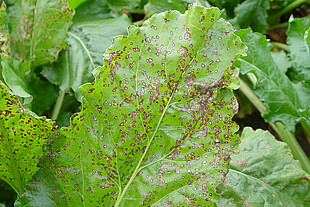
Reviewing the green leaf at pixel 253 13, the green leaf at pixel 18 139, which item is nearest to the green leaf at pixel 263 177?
the green leaf at pixel 18 139

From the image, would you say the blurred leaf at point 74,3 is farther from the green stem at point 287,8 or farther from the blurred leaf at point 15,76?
the green stem at point 287,8

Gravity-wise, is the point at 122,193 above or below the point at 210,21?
below

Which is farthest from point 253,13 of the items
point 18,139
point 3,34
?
point 18,139

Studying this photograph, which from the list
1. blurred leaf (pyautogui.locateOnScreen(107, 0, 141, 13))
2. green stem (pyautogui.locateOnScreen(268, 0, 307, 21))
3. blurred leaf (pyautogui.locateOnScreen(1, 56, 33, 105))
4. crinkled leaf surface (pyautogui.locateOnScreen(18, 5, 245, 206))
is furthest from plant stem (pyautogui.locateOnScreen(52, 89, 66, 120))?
green stem (pyautogui.locateOnScreen(268, 0, 307, 21))

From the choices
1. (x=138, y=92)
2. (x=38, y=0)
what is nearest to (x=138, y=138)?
(x=138, y=92)

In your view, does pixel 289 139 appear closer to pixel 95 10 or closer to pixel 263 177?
pixel 263 177

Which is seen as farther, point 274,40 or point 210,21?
point 274,40

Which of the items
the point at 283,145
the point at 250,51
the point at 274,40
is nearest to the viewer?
the point at 283,145

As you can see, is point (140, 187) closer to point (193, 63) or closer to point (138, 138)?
point (138, 138)
